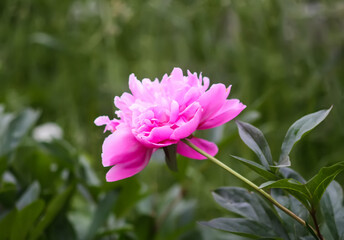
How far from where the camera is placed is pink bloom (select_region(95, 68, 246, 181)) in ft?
0.99

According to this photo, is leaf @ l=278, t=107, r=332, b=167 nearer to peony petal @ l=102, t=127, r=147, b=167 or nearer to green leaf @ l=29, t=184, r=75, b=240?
peony petal @ l=102, t=127, r=147, b=167

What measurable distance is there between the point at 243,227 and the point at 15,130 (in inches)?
13.1

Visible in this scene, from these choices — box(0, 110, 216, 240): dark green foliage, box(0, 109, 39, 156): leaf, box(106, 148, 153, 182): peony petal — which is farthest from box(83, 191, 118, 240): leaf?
box(106, 148, 153, 182): peony petal

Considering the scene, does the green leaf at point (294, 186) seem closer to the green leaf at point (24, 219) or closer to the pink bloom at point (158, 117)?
the pink bloom at point (158, 117)

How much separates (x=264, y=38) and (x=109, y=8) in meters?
0.40

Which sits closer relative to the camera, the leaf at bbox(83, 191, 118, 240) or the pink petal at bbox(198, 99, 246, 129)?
the pink petal at bbox(198, 99, 246, 129)

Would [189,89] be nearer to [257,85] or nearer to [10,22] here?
[257,85]

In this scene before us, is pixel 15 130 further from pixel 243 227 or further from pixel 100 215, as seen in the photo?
pixel 243 227

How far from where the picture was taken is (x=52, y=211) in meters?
0.47

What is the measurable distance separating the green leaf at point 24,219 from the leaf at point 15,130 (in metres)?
0.12

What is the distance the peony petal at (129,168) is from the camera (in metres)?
0.32

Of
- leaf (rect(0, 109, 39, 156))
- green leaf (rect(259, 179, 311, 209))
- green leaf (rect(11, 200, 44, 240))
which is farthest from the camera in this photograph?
leaf (rect(0, 109, 39, 156))

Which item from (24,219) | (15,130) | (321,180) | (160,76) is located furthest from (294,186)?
(160,76)

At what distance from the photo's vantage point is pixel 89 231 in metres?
0.53
